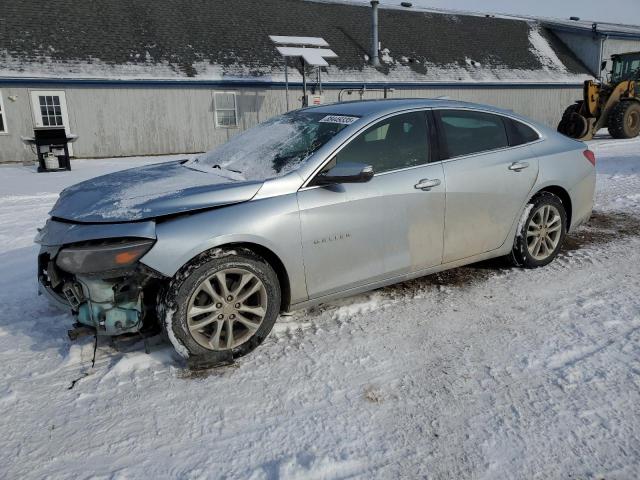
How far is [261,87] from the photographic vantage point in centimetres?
1841

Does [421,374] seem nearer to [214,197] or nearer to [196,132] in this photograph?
[214,197]

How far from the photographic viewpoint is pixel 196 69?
17.4 metres

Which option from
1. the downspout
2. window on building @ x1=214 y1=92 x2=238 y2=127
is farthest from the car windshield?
the downspout

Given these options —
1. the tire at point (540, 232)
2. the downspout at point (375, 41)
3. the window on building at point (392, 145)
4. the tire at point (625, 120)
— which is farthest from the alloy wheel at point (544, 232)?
the downspout at point (375, 41)

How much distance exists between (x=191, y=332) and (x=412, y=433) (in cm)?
139

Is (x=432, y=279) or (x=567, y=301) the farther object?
(x=432, y=279)

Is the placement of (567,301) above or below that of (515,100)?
below

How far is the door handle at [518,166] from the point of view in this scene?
166 inches

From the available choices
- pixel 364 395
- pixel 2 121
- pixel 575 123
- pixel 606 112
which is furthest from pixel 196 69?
pixel 364 395

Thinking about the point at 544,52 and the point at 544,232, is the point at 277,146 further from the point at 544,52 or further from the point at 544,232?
the point at 544,52

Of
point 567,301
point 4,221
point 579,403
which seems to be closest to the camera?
point 579,403

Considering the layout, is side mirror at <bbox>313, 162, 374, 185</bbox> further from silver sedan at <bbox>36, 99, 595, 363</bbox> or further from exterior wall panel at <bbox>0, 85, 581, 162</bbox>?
exterior wall panel at <bbox>0, 85, 581, 162</bbox>

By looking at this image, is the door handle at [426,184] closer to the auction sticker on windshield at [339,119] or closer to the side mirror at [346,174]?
the side mirror at [346,174]

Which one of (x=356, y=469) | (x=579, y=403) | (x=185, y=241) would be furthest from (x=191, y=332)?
(x=579, y=403)
